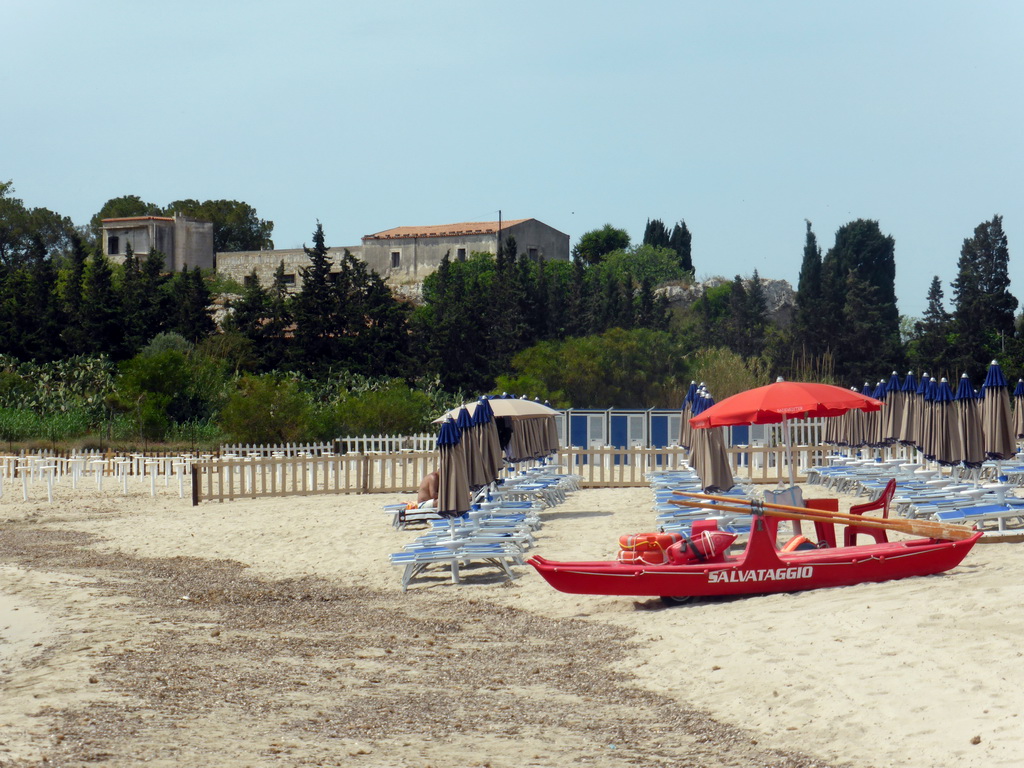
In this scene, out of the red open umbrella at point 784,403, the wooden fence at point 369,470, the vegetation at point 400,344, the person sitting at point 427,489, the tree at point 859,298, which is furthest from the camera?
the tree at point 859,298

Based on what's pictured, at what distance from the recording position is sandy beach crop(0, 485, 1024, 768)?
19.8 ft

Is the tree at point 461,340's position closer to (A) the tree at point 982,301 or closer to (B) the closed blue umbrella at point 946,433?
(A) the tree at point 982,301

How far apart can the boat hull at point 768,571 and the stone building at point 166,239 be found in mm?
68519

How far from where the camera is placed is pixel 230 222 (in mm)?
88375

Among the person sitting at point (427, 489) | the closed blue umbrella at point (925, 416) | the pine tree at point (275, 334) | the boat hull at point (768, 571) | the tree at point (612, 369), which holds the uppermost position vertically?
the pine tree at point (275, 334)

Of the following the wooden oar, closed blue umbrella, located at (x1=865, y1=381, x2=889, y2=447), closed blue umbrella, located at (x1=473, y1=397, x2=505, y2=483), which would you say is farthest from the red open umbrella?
closed blue umbrella, located at (x1=865, y1=381, x2=889, y2=447)

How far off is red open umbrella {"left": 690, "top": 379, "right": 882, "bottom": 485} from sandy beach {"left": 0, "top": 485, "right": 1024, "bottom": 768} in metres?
2.33

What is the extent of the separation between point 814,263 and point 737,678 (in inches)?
2419

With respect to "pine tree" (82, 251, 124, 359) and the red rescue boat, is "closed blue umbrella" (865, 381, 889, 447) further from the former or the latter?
"pine tree" (82, 251, 124, 359)

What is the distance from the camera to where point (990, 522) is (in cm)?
1406

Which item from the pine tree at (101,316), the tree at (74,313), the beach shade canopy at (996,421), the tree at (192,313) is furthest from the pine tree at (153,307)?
the beach shade canopy at (996,421)

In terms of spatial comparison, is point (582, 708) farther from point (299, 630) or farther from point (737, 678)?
point (299, 630)

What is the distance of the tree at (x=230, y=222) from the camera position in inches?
3465

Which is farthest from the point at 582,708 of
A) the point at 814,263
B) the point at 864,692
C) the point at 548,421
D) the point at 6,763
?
the point at 814,263
